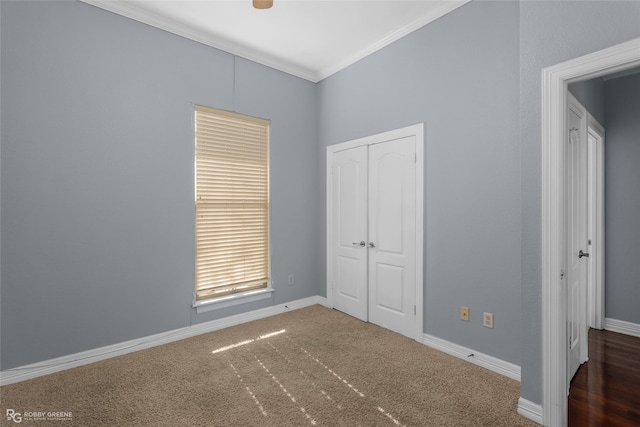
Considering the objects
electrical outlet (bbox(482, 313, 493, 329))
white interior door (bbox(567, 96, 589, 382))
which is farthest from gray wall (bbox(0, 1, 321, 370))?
white interior door (bbox(567, 96, 589, 382))

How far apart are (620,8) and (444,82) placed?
1.32 metres

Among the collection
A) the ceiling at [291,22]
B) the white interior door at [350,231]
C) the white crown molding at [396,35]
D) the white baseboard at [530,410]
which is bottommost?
the white baseboard at [530,410]

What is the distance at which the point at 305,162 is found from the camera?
4.20 meters

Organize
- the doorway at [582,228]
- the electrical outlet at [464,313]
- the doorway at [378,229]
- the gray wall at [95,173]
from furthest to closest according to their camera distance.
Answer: the doorway at [378,229], the electrical outlet at [464,313], the gray wall at [95,173], the doorway at [582,228]

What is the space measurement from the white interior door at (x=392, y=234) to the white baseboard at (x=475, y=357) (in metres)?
0.27

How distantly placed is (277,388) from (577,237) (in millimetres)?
2532

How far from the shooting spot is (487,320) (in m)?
2.56

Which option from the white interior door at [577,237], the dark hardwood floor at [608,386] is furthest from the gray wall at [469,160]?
the dark hardwood floor at [608,386]

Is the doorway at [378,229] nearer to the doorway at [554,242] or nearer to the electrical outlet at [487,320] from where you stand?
the electrical outlet at [487,320]

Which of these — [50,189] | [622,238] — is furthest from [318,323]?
[622,238]

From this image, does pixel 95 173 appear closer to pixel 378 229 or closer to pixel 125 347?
pixel 125 347

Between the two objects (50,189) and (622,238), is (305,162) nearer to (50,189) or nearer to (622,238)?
(50,189)

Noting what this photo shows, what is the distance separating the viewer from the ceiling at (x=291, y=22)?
9.21 feet

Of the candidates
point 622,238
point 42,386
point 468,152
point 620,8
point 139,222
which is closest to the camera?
point 620,8
